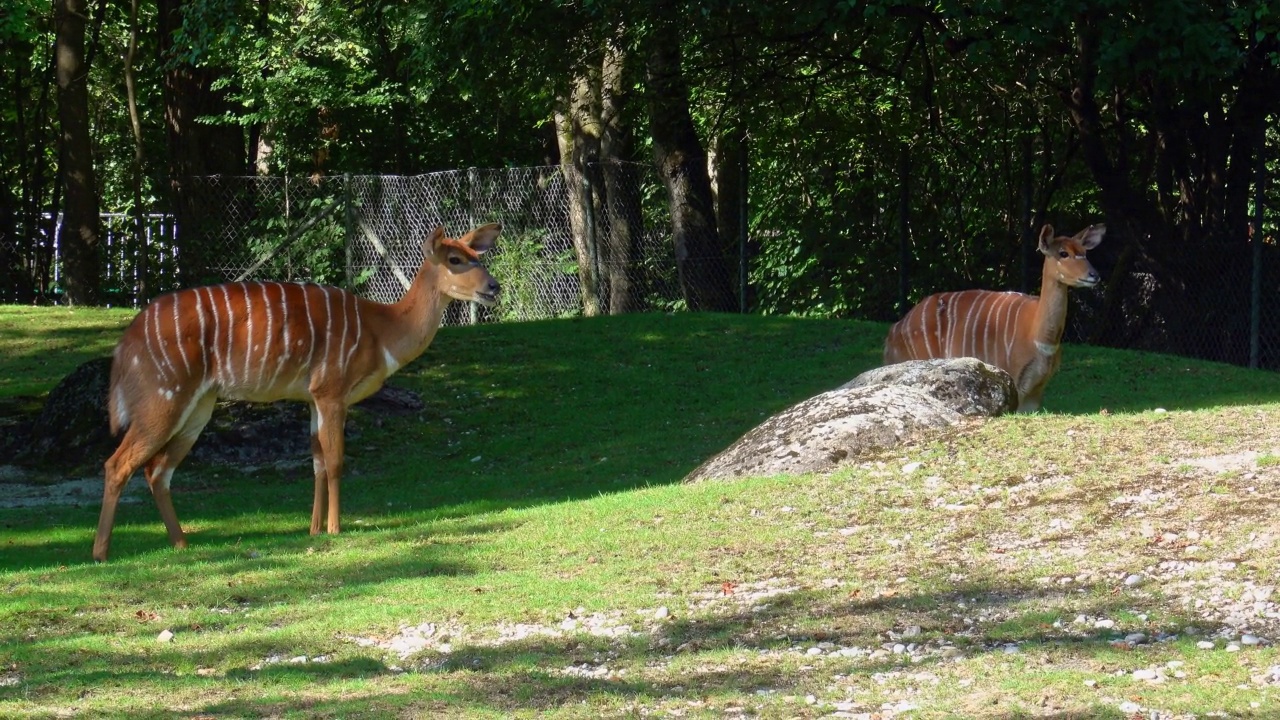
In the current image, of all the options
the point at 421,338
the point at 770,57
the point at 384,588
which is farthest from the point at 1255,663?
the point at 770,57

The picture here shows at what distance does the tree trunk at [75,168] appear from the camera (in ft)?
60.5

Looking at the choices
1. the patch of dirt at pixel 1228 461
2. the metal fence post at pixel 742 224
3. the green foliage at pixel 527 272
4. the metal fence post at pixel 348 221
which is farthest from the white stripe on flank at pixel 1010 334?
the metal fence post at pixel 348 221

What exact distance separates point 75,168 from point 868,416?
44.0 ft

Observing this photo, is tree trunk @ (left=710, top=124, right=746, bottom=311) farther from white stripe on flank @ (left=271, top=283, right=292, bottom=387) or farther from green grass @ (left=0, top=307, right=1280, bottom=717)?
white stripe on flank @ (left=271, top=283, right=292, bottom=387)

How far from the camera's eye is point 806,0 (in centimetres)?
1352

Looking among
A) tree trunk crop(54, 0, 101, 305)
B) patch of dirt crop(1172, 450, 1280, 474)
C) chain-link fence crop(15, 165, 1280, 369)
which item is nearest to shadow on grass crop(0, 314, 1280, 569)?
chain-link fence crop(15, 165, 1280, 369)

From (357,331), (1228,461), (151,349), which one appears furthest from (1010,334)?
(151,349)

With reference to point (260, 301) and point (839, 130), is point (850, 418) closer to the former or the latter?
point (260, 301)

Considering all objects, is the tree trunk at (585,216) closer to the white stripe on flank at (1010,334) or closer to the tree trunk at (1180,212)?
the tree trunk at (1180,212)

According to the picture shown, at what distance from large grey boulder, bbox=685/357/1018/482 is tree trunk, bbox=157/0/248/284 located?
41.5 feet

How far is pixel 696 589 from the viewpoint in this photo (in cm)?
585

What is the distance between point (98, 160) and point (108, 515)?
2328 cm

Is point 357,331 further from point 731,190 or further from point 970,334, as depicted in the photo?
point 731,190

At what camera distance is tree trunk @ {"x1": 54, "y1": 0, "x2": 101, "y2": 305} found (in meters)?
18.5
